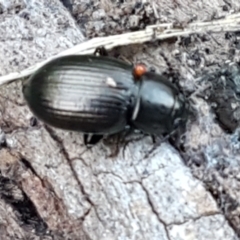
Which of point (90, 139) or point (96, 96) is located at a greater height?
point (96, 96)

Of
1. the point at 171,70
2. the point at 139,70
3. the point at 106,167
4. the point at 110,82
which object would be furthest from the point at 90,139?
the point at 171,70

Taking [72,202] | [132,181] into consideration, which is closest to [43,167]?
[72,202]

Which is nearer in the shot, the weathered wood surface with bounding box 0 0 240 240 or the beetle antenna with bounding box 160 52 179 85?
the weathered wood surface with bounding box 0 0 240 240

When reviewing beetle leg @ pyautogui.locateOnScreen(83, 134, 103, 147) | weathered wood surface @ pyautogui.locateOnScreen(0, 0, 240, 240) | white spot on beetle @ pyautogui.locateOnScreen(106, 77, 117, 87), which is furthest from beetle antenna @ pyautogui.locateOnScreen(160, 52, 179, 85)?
beetle leg @ pyautogui.locateOnScreen(83, 134, 103, 147)

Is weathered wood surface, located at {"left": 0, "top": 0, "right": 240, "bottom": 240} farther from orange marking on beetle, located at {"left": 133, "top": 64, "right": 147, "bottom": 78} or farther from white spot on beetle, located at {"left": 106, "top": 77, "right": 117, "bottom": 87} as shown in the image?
white spot on beetle, located at {"left": 106, "top": 77, "right": 117, "bottom": 87}

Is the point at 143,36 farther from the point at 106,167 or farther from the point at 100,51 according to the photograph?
the point at 106,167

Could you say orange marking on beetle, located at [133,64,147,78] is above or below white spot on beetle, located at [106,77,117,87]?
above

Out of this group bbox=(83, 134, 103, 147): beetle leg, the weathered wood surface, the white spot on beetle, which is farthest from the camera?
the white spot on beetle
